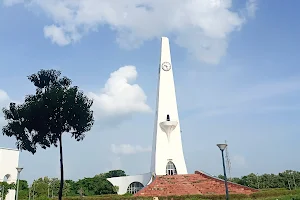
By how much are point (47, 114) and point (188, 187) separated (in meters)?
15.7

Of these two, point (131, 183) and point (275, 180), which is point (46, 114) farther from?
point (275, 180)

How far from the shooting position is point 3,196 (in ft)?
68.0

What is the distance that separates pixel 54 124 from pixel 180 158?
22.9 m

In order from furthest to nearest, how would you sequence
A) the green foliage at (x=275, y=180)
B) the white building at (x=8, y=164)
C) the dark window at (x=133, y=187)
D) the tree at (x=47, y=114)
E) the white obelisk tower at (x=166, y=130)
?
the green foliage at (x=275, y=180), the dark window at (x=133, y=187), the white obelisk tower at (x=166, y=130), the white building at (x=8, y=164), the tree at (x=47, y=114)

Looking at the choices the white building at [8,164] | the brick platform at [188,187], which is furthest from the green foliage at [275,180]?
the white building at [8,164]

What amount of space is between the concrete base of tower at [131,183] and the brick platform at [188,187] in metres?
8.64

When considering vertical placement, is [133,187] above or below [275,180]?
below

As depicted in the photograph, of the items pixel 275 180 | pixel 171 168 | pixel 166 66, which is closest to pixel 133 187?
pixel 171 168

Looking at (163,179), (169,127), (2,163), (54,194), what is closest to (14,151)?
(2,163)

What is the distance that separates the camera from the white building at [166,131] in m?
36.6

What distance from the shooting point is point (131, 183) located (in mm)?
40281

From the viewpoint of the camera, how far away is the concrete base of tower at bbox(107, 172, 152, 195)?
127ft

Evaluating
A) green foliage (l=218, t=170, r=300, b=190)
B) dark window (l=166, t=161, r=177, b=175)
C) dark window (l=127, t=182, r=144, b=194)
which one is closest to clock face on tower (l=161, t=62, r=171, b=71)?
dark window (l=166, t=161, r=177, b=175)

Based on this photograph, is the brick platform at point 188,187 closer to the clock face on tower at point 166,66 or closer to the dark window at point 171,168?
the dark window at point 171,168
